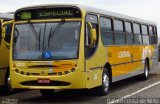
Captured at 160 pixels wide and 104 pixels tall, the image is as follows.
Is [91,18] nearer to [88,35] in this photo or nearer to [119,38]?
[88,35]

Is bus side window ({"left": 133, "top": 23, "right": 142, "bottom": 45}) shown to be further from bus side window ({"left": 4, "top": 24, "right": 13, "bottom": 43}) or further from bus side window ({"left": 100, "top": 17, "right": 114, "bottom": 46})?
bus side window ({"left": 4, "top": 24, "right": 13, "bottom": 43})

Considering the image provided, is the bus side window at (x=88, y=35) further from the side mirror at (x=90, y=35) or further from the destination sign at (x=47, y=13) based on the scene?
the destination sign at (x=47, y=13)

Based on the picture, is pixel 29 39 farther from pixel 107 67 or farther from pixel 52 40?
pixel 107 67

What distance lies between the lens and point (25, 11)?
45.2 feet

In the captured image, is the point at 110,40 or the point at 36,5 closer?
the point at 36,5

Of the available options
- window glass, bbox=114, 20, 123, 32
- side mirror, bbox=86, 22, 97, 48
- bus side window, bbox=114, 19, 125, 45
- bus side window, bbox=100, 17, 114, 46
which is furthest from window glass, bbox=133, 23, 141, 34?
side mirror, bbox=86, 22, 97, 48

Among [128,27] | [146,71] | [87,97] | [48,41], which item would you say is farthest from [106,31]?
[146,71]

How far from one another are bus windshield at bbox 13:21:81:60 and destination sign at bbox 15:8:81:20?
202 millimetres

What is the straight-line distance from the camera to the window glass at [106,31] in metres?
15.1

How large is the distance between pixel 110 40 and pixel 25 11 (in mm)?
3498

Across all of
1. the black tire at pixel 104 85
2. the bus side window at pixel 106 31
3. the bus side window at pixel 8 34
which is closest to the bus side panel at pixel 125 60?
the bus side window at pixel 106 31

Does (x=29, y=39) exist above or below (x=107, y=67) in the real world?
above

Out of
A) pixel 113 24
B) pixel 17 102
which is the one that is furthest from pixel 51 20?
pixel 113 24

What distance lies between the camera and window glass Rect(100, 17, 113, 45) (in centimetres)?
1512
